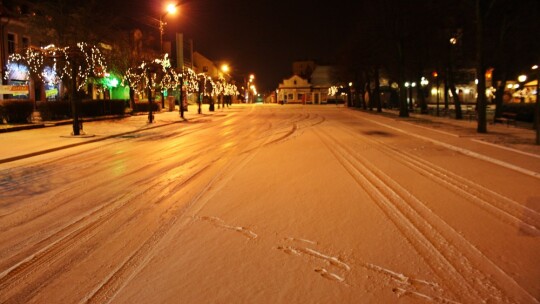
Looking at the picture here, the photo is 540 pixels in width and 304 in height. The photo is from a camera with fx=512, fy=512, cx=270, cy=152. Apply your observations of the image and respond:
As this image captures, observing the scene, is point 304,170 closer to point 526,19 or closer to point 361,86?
point 526,19

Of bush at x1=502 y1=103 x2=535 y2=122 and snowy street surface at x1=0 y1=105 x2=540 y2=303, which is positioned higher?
bush at x1=502 y1=103 x2=535 y2=122

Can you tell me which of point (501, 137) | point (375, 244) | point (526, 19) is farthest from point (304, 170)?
point (526, 19)

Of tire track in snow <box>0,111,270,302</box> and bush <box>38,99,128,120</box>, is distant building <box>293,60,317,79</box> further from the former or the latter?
tire track in snow <box>0,111,270,302</box>

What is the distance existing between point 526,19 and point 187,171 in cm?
2311

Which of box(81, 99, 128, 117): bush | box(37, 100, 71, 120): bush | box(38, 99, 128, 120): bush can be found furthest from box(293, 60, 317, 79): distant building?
box(37, 100, 71, 120): bush

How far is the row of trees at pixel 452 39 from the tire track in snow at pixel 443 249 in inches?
599

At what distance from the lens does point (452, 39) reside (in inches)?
1297

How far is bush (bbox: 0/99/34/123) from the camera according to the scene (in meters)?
27.4

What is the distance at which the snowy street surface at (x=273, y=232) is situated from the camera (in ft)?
15.4

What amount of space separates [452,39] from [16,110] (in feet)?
87.0

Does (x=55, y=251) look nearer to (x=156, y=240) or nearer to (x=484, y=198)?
(x=156, y=240)

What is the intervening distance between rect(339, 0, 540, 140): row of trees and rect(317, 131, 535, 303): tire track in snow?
49.9ft

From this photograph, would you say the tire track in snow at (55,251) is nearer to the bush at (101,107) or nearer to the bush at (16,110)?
the bush at (16,110)

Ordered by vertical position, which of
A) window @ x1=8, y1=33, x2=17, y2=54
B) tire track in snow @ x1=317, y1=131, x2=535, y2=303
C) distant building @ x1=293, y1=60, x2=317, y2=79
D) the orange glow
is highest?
distant building @ x1=293, y1=60, x2=317, y2=79
